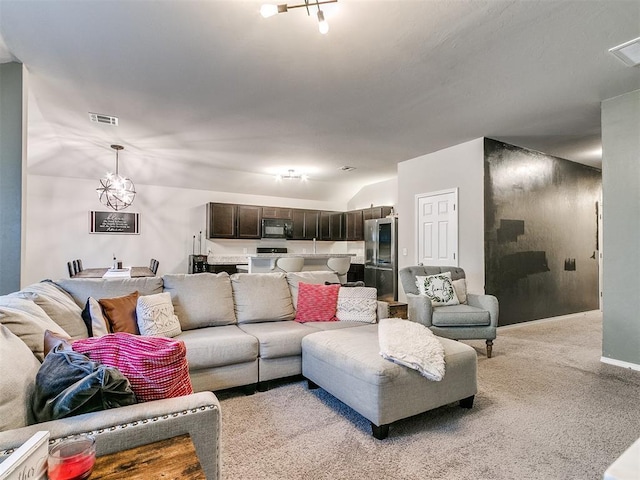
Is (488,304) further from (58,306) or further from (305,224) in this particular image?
(305,224)

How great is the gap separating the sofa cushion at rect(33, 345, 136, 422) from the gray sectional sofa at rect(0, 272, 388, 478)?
0.04 m

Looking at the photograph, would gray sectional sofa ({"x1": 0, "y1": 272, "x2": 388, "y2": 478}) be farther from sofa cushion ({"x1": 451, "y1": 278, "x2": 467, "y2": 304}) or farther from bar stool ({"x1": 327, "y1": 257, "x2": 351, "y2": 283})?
bar stool ({"x1": 327, "y1": 257, "x2": 351, "y2": 283})

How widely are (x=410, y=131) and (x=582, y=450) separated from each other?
354cm

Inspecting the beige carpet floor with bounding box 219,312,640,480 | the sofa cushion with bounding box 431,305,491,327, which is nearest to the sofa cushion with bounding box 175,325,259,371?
the beige carpet floor with bounding box 219,312,640,480

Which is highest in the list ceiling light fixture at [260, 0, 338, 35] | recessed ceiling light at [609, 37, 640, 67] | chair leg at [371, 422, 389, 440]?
recessed ceiling light at [609, 37, 640, 67]

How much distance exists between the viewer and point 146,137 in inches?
181

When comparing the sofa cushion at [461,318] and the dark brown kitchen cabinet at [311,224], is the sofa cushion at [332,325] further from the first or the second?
the dark brown kitchen cabinet at [311,224]

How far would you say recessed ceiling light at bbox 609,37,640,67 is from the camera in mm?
2414

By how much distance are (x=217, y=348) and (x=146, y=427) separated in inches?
55.5

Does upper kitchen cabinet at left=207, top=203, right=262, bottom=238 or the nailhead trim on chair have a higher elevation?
upper kitchen cabinet at left=207, top=203, right=262, bottom=238

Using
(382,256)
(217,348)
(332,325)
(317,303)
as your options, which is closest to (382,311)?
(332,325)

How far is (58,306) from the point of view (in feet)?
6.54

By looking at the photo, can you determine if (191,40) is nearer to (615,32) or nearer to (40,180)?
(615,32)

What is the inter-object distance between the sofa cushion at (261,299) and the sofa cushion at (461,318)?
1534 millimetres
